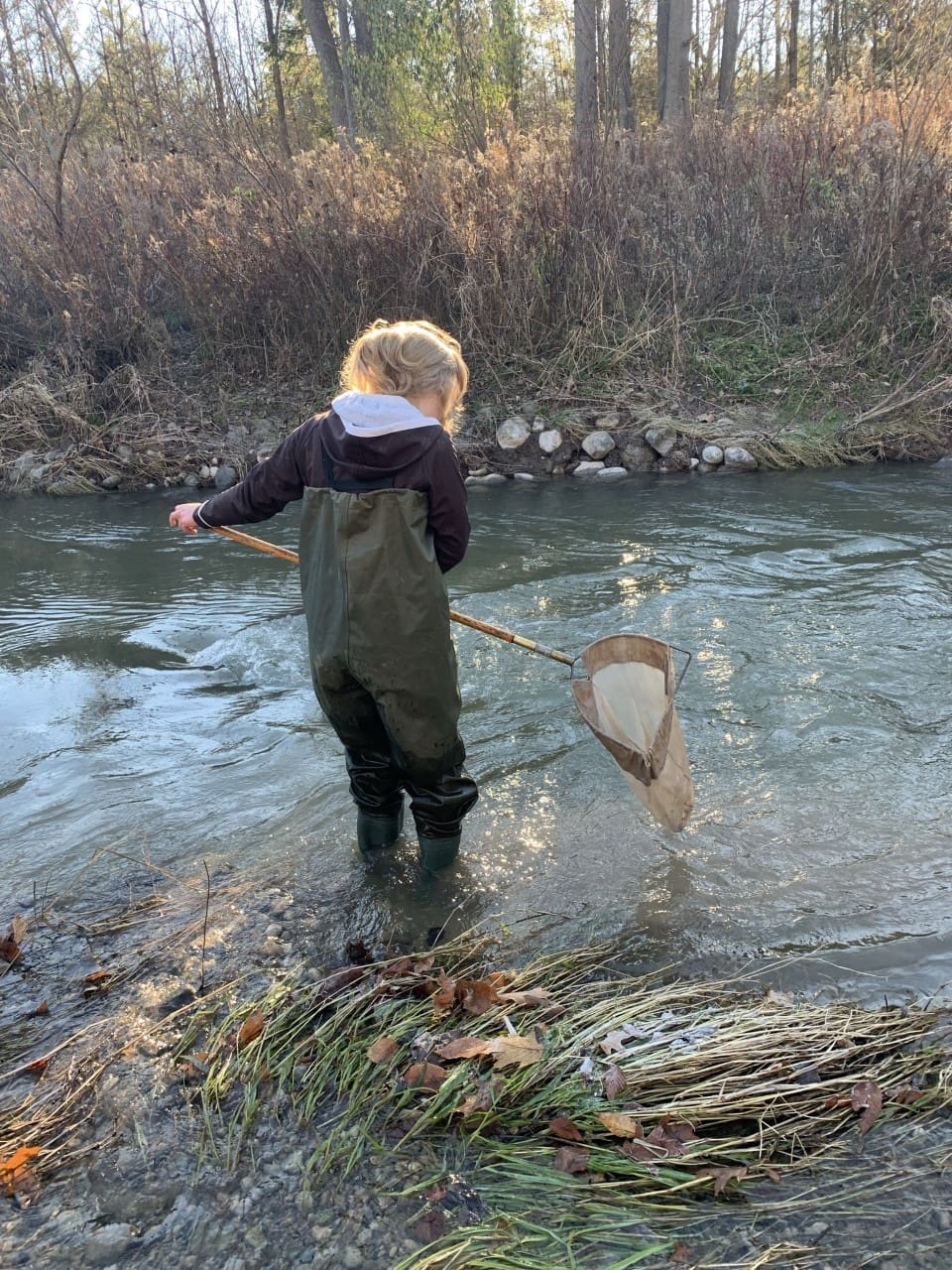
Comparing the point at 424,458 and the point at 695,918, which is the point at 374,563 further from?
the point at 695,918

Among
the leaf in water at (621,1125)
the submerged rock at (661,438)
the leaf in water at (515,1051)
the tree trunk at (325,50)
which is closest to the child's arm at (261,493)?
the leaf in water at (515,1051)

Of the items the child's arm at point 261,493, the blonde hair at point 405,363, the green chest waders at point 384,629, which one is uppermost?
the blonde hair at point 405,363

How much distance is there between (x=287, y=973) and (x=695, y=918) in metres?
1.39

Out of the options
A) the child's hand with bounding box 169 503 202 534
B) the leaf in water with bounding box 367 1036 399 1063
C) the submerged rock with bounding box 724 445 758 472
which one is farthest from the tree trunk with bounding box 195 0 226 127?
the leaf in water with bounding box 367 1036 399 1063

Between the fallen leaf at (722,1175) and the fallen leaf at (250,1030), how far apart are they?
4.00 ft

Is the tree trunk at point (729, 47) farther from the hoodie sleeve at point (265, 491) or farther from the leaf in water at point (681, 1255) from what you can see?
the leaf in water at point (681, 1255)

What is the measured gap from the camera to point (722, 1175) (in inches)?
78.2

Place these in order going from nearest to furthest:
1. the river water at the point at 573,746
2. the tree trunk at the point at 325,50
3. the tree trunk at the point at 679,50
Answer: the river water at the point at 573,746
the tree trunk at the point at 679,50
the tree trunk at the point at 325,50

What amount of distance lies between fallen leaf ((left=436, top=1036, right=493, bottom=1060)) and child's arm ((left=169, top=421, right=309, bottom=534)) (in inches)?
64.0

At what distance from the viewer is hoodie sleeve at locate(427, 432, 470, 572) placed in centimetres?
264

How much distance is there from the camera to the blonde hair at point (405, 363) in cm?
263

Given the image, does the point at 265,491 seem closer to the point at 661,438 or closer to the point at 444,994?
the point at 444,994

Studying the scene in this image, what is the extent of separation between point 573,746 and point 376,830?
Answer: 1.38m

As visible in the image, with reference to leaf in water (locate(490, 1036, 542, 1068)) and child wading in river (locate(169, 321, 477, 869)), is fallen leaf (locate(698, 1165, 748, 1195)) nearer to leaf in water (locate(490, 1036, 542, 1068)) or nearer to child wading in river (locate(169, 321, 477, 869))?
leaf in water (locate(490, 1036, 542, 1068))
